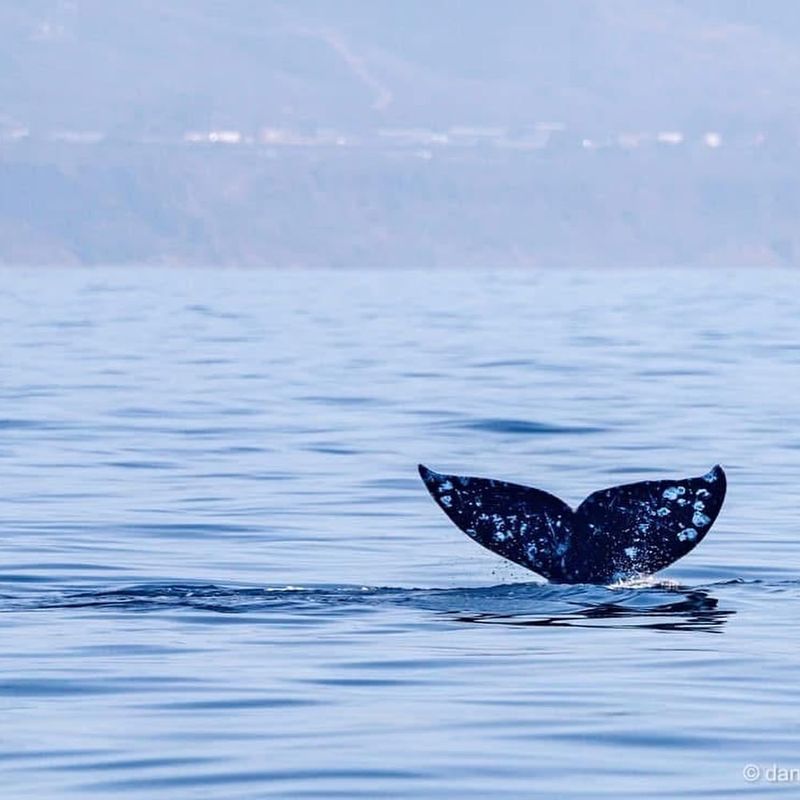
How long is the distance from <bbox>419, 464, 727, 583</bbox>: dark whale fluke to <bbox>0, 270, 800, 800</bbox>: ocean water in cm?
31

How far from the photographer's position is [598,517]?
1185 centimetres

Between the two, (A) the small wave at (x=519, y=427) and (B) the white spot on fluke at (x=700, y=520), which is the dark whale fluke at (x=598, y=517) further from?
(A) the small wave at (x=519, y=427)

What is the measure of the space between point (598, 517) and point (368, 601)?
1.35 meters

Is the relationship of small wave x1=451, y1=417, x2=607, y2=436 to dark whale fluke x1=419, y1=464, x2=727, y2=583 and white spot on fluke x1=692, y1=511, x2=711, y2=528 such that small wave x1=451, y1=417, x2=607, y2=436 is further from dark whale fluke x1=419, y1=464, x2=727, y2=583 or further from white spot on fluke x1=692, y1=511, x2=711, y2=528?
white spot on fluke x1=692, y1=511, x2=711, y2=528

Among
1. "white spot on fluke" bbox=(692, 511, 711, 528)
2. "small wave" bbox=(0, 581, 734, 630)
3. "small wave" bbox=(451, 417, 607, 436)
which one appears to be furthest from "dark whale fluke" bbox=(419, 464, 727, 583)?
"small wave" bbox=(451, 417, 607, 436)

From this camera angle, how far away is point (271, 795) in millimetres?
8320

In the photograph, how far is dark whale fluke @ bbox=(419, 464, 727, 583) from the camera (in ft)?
38.3

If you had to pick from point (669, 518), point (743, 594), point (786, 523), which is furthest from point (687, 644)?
point (786, 523)

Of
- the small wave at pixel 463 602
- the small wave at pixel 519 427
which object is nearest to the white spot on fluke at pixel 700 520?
the small wave at pixel 463 602

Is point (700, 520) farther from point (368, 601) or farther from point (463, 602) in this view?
point (368, 601)

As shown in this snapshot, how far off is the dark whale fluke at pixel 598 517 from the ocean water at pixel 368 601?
309 mm

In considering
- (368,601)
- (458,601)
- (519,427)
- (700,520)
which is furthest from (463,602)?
(519,427)

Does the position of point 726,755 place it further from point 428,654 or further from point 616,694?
point 428,654

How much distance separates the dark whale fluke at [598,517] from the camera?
38.3 ft
